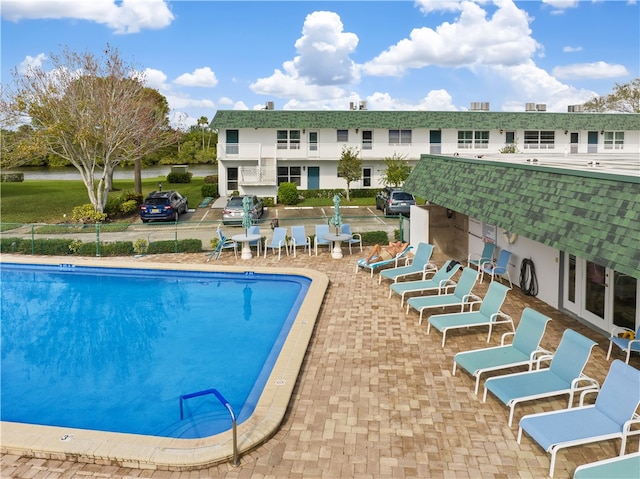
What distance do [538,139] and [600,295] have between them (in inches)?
1299

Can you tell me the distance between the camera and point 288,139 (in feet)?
128

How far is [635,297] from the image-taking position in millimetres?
10141

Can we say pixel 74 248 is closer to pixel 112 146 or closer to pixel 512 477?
pixel 112 146

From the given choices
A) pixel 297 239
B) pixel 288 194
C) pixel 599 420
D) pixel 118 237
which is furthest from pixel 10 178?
pixel 599 420

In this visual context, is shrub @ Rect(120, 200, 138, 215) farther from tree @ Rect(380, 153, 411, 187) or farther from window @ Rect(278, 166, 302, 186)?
tree @ Rect(380, 153, 411, 187)

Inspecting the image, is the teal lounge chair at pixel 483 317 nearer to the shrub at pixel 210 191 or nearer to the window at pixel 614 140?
the shrub at pixel 210 191

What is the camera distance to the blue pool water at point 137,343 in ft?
30.5

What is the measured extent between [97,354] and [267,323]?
153 inches

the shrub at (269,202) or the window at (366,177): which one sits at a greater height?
the window at (366,177)

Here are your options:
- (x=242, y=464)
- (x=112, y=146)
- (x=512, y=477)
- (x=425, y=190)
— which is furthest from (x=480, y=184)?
(x=112, y=146)

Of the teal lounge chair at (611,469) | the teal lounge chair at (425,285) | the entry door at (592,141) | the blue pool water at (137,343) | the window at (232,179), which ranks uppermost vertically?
the entry door at (592,141)

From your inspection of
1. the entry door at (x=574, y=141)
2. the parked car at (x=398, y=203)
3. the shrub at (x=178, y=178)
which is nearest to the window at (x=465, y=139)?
the entry door at (x=574, y=141)

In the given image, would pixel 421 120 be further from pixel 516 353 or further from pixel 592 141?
pixel 516 353

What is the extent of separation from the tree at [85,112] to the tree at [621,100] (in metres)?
56.6
